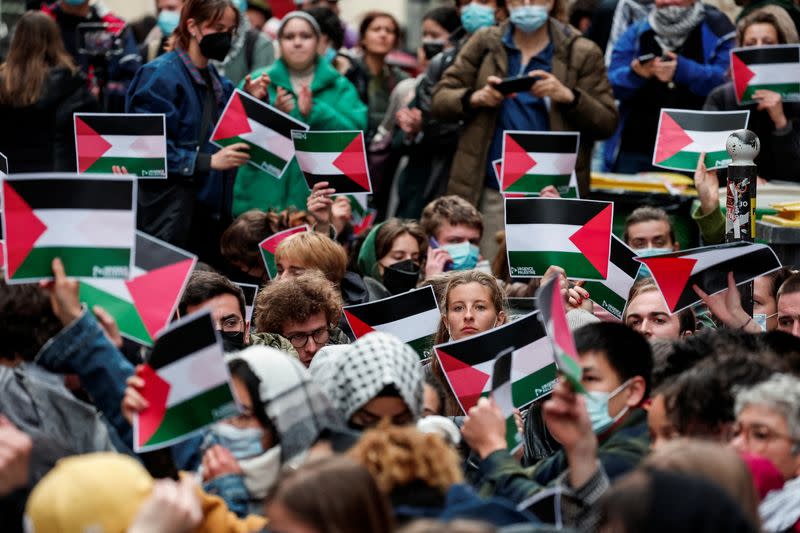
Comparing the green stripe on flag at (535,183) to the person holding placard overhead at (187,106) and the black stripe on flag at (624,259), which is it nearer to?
the black stripe on flag at (624,259)

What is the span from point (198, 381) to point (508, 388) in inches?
46.1

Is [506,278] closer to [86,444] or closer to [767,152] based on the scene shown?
[767,152]

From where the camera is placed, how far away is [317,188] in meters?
9.11

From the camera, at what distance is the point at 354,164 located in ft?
29.7

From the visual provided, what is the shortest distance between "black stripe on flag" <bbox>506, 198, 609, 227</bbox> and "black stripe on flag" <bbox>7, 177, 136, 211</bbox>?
8.89 feet

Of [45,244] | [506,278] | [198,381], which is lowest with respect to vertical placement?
[506,278]

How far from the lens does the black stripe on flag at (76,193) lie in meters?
5.11

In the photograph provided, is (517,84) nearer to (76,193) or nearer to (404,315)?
(404,315)

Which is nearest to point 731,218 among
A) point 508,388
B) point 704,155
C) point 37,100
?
point 704,155

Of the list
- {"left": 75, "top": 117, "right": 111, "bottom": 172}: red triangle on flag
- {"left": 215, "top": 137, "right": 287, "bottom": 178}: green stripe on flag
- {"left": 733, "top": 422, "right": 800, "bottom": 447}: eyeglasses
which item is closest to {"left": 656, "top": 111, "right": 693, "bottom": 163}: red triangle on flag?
{"left": 215, "top": 137, "right": 287, "bottom": 178}: green stripe on flag

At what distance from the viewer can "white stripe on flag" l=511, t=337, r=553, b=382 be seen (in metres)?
6.17

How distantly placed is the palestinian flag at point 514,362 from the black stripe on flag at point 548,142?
3.09m

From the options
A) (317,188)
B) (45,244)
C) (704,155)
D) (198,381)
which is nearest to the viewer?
(198,381)

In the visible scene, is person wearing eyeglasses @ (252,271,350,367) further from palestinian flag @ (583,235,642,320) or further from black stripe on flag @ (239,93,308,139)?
black stripe on flag @ (239,93,308,139)
